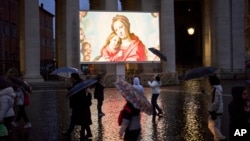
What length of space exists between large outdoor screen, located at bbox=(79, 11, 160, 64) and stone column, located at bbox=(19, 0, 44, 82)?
12.3 ft

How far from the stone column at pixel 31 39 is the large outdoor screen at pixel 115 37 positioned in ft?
12.3

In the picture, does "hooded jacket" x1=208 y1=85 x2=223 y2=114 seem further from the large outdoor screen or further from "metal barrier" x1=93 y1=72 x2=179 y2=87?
the large outdoor screen

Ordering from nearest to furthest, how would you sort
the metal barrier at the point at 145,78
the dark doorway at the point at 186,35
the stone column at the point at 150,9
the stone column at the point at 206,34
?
the metal barrier at the point at 145,78
the stone column at the point at 150,9
the stone column at the point at 206,34
the dark doorway at the point at 186,35

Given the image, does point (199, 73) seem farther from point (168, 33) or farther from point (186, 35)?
point (186, 35)

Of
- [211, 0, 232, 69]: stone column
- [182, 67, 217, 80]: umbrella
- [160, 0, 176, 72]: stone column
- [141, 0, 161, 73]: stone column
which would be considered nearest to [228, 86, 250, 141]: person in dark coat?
[182, 67, 217, 80]: umbrella

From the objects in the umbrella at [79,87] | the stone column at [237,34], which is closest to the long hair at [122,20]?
the stone column at [237,34]

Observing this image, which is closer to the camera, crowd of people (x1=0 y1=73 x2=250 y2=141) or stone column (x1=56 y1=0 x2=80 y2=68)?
crowd of people (x1=0 y1=73 x2=250 y2=141)

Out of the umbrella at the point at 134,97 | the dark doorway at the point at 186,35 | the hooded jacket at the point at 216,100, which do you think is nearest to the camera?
the umbrella at the point at 134,97

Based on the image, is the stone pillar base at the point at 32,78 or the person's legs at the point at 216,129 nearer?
the person's legs at the point at 216,129

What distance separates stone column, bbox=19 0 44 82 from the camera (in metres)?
38.8

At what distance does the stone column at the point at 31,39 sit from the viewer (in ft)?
127

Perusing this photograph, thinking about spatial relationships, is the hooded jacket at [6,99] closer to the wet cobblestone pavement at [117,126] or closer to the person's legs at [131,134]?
the wet cobblestone pavement at [117,126]

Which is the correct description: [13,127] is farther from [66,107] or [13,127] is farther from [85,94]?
[66,107]

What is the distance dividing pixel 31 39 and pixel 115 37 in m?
6.77
